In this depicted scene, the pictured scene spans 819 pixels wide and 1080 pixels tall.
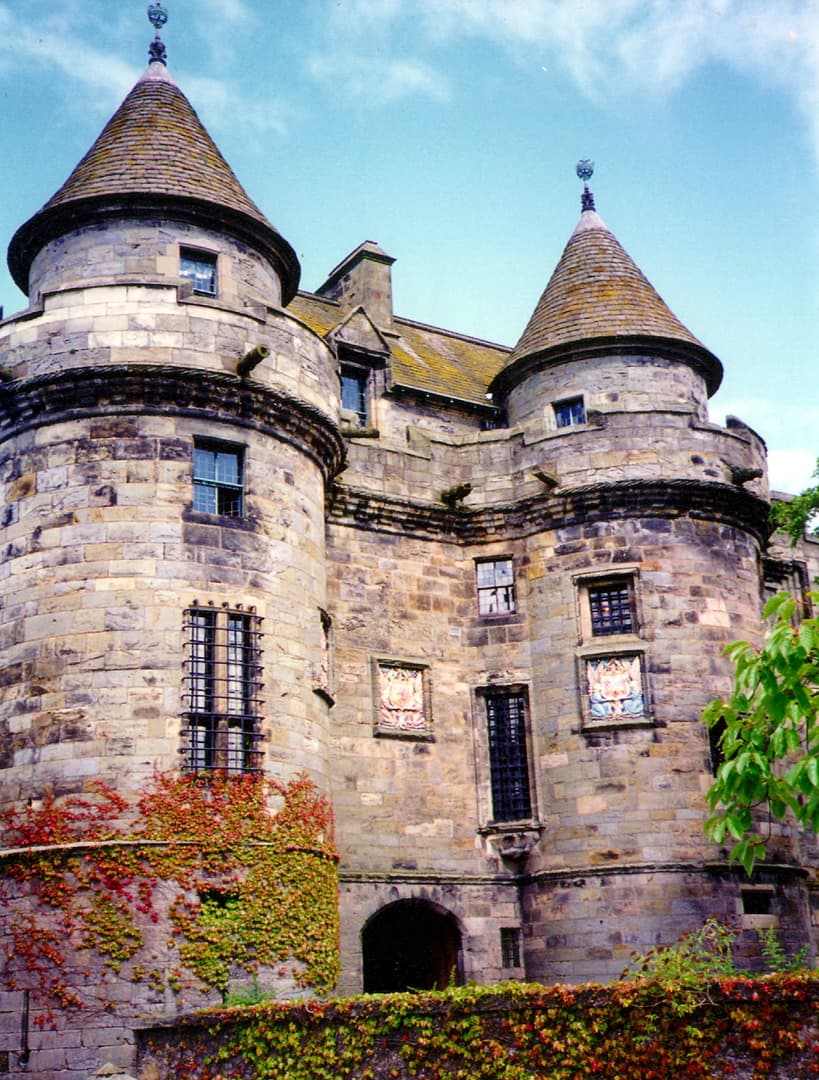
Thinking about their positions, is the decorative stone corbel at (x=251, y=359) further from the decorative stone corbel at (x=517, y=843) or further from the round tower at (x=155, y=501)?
the decorative stone corbel at (x=517, y=843)

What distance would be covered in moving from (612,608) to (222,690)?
742 cm

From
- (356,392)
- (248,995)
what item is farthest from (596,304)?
(248,995)

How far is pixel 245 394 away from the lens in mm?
18156

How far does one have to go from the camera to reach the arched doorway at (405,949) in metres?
20.7

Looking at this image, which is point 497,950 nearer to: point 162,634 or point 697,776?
point 697,776

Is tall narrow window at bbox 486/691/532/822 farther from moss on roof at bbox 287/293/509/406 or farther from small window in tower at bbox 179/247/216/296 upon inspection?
small window in tower at bbox 179/247/216/296

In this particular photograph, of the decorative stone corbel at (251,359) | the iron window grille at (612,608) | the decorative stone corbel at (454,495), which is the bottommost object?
the iron window grille at (612,608)

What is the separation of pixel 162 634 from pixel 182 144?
8438 millimetres

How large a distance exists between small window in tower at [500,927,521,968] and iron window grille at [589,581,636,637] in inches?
193

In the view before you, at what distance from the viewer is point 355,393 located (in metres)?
24.8

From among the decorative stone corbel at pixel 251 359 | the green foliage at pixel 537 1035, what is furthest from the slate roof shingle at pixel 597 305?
the green foliage at pixel 537 1035

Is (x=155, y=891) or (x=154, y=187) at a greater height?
(x=154, y=187)

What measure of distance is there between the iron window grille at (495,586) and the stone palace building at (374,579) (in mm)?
39

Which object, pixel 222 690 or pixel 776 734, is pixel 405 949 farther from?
pixel 776 734
